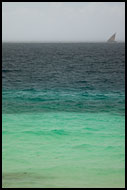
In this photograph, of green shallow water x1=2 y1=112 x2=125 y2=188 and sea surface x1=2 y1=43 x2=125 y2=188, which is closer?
green shallow water x1=2 y1=112 x2=125 y2=188

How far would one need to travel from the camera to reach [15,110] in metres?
14.1

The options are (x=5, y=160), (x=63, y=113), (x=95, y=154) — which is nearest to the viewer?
(x=5, y=160)

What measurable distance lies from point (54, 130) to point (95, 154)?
8.86 feet

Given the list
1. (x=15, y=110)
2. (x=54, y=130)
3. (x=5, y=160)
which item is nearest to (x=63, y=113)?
(x=15, y=110)

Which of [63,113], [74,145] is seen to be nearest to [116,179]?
[74,145]

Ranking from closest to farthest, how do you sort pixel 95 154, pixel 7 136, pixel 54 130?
pixel 95 154, pixel 7 136, pixel 54 130

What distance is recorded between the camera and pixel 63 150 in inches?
356

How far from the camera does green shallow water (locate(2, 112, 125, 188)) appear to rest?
251 inches

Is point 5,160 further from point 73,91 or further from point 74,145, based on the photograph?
point 73,91

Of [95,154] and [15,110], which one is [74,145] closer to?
[95,154]

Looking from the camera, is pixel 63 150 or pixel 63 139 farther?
pixel 63 139

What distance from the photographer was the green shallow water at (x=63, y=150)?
20.9 ft

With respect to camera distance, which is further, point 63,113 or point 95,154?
point 63,113

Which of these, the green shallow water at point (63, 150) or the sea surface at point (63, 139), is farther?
the sea surface at point (63, 139)
